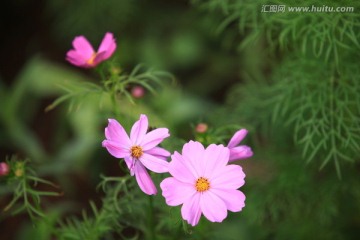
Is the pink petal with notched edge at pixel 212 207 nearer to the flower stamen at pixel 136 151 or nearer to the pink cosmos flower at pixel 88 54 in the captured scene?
the flower stamen at pixel 136 151

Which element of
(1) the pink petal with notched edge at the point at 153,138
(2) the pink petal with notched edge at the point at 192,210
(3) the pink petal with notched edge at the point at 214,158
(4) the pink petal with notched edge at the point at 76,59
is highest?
(4) the pink petal with notched edge at the point at 76,59

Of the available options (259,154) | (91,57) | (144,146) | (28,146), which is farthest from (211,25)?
(144,146)

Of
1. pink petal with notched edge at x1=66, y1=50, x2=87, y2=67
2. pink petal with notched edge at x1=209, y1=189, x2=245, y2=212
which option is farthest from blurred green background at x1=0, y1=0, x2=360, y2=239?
pink petal with notched edge at x1=209, y1=189, x2=245, y2=212

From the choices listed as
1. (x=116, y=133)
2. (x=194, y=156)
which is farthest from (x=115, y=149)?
(x=194, y=156)

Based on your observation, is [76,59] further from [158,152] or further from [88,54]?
[158,152]

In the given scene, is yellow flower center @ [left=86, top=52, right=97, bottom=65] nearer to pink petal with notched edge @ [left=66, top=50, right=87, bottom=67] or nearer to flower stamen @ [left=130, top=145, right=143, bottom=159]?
pink petal with notched edge @ [left=66, top=50, right=87, bottom=67]

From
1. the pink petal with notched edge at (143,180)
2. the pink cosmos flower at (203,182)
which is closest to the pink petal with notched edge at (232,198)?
the pink cosmos flower at (203,182)

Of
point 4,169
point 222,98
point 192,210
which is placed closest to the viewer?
point 192,210

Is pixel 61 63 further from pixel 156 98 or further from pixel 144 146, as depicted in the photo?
pixel 144 146
